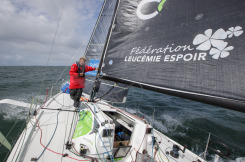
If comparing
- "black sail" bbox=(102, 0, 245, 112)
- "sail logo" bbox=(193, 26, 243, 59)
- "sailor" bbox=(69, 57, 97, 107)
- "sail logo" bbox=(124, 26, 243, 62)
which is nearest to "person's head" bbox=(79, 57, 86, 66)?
"sailor" bbox=(69, 57, 97, 107)

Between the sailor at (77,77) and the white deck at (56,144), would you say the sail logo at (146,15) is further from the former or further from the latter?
the white deck at (56,144)

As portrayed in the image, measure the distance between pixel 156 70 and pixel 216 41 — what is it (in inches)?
33.9

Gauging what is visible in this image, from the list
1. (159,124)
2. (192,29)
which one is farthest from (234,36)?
(159,124)

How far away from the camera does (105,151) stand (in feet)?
5.61

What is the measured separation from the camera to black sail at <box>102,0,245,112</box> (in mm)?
1377

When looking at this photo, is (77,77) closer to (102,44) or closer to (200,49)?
(102,44)

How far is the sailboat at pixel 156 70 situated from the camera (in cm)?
142

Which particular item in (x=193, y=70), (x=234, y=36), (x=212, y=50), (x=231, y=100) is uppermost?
(x=234, y=36)

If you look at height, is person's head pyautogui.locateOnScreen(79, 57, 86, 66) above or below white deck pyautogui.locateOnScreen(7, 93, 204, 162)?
above

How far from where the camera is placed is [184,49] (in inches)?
69.8

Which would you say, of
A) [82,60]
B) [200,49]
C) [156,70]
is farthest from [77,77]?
[200,49]

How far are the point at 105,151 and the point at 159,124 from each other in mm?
3461

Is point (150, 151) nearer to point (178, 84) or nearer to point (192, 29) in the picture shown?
point (178, 84)

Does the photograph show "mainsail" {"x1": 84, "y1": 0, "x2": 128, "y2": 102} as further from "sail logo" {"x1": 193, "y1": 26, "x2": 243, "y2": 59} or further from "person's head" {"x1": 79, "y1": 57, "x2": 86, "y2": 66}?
"sail logo" {"x1": 193, "y1": 26, "x2": 243, "y2": 59}
